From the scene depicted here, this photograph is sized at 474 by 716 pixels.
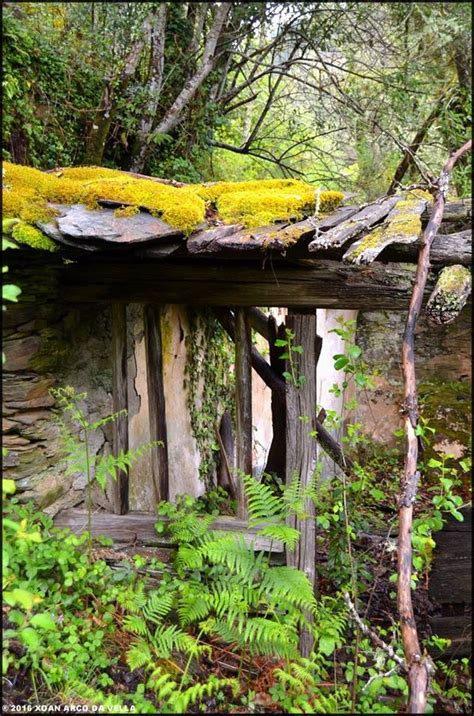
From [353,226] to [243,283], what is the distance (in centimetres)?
93

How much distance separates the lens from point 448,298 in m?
2.11

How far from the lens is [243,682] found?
2.55 meters

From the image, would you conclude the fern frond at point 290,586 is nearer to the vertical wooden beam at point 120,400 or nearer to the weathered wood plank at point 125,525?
the weathered wood plank at point 125,525

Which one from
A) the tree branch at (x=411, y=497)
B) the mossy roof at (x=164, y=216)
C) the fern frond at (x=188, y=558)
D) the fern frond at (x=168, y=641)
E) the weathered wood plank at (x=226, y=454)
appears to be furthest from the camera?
the weathered wood plank at (x=226, y=454)

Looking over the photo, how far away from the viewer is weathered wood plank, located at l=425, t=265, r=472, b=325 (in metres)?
2.10

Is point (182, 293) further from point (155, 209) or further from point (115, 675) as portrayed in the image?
point (115, 675)

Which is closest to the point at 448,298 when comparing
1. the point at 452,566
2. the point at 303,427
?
the point at 303,427

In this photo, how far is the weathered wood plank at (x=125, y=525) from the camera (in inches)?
125

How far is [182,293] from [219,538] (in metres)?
1.45

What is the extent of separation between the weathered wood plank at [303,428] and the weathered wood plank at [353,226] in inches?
29.0

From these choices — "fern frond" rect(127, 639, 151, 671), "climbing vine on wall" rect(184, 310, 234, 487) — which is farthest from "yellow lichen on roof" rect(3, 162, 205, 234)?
"climbing vine on wall" rect(184, 310, 234, 487)

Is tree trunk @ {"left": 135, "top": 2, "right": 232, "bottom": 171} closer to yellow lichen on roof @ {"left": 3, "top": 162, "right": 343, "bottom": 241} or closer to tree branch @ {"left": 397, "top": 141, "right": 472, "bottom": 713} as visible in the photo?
yellow lichen on roof @ {"left": 3, "top": 162, "right": 343, "bottom": 241}

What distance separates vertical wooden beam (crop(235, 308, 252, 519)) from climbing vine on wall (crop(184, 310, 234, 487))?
1534 millimetres

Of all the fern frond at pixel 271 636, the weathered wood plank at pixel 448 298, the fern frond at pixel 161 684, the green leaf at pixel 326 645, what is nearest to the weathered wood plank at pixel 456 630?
the green leaf at pixel 326 645
